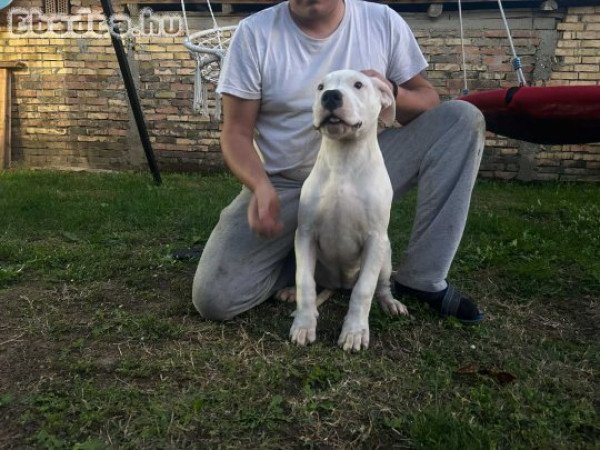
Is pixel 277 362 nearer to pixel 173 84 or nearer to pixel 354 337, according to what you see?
pixel 354 337

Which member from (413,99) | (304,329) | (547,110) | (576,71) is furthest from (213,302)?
(576,71)

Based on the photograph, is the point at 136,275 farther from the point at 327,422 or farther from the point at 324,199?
the point at 327,422

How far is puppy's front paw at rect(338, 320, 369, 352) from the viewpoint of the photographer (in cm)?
230

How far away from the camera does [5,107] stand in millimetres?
7535

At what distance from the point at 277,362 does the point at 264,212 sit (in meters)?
0.58

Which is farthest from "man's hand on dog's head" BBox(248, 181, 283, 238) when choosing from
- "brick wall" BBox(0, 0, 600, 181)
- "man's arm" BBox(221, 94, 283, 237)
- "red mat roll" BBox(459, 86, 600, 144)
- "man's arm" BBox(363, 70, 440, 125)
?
"brick wall" BBox(0, 0, 600, 181)

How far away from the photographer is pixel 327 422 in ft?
5.98

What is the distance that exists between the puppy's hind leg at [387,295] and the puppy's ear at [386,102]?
543mm

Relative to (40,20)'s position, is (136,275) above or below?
Answer: below

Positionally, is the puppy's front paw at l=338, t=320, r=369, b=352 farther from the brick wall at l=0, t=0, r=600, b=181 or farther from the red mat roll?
the brick wall at l=0, t=0, r=600, b=181

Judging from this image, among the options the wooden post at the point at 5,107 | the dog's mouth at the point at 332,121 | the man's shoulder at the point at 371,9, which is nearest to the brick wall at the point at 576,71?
the man's shoulder at the point at 371,9

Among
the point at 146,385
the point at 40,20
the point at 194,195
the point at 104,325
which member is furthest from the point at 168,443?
the point at 40,20

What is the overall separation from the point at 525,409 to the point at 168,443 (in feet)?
3.56

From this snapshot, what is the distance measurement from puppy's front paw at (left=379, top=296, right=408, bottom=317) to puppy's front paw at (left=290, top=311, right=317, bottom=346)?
0.41m
